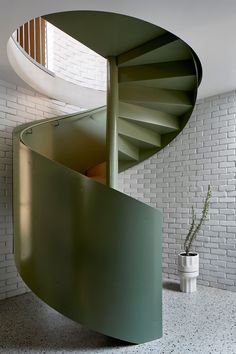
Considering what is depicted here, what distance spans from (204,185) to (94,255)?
1941 mm

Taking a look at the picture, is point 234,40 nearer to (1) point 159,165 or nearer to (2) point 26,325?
(1) point 159,165

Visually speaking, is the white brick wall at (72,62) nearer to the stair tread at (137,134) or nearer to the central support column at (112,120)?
the stair tread at (137,134)

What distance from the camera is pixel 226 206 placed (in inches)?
132

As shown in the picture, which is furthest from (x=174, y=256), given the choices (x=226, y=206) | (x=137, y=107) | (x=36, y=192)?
(x=36, y=192)

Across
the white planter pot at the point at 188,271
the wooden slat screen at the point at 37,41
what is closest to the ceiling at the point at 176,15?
the wooden slat screen at the point at 37,41

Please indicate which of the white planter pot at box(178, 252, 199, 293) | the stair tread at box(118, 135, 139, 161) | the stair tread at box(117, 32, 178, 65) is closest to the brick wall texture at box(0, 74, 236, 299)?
the white planter pot at box(178, 252, 199, 293)

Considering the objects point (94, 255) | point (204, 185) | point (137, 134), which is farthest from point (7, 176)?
point (204, 185)

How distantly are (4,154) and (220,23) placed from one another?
7.77 ft

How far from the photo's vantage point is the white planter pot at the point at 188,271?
3.24 meters

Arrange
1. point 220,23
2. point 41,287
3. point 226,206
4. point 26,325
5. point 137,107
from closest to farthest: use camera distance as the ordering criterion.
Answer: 1. point 220,23
2. point 41,287
3. point 26,325
4. point 137,107
5. point 226,206

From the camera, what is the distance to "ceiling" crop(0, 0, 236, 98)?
1.81 metres

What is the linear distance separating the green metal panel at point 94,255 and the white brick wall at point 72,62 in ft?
7.37

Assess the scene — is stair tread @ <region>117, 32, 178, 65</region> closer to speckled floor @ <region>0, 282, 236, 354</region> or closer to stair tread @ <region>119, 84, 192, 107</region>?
stair tread @ <region>119, 84, 192, 107</region>

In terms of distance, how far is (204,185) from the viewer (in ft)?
11.6
